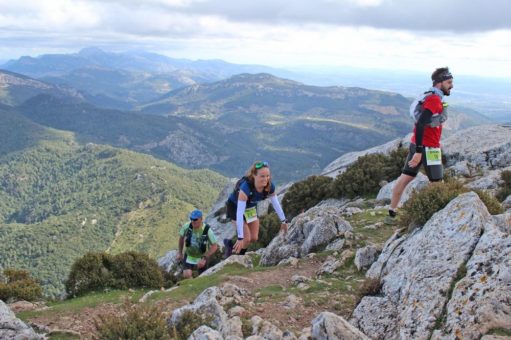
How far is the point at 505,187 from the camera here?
693 inches

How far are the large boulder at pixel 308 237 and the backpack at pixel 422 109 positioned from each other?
619 centimetres

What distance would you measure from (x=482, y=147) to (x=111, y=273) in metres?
25.7

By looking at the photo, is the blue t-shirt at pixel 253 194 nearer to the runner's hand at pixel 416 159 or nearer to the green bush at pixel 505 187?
the runner's hand at pixel 416 159

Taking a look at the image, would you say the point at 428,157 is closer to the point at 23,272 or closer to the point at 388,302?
the point at 388,302

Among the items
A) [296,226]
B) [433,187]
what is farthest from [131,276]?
[433,187]

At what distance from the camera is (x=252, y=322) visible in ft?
27.5

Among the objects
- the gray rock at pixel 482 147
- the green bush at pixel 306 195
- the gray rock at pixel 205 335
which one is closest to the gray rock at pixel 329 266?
the gray rock at pixel 205 335

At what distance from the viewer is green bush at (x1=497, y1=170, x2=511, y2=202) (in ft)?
55.3

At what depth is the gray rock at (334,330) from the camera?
6590 millimetres

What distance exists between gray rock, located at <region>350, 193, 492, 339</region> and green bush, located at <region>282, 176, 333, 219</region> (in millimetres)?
19819

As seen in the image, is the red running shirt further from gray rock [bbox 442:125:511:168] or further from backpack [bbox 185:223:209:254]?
gray rock [bbox 442:125:511:168]

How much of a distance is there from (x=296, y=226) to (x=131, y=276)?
23.9 feet

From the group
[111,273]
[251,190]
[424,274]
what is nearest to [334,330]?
[424,274]

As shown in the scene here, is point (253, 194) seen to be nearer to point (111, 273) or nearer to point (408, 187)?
point (111, 273)
